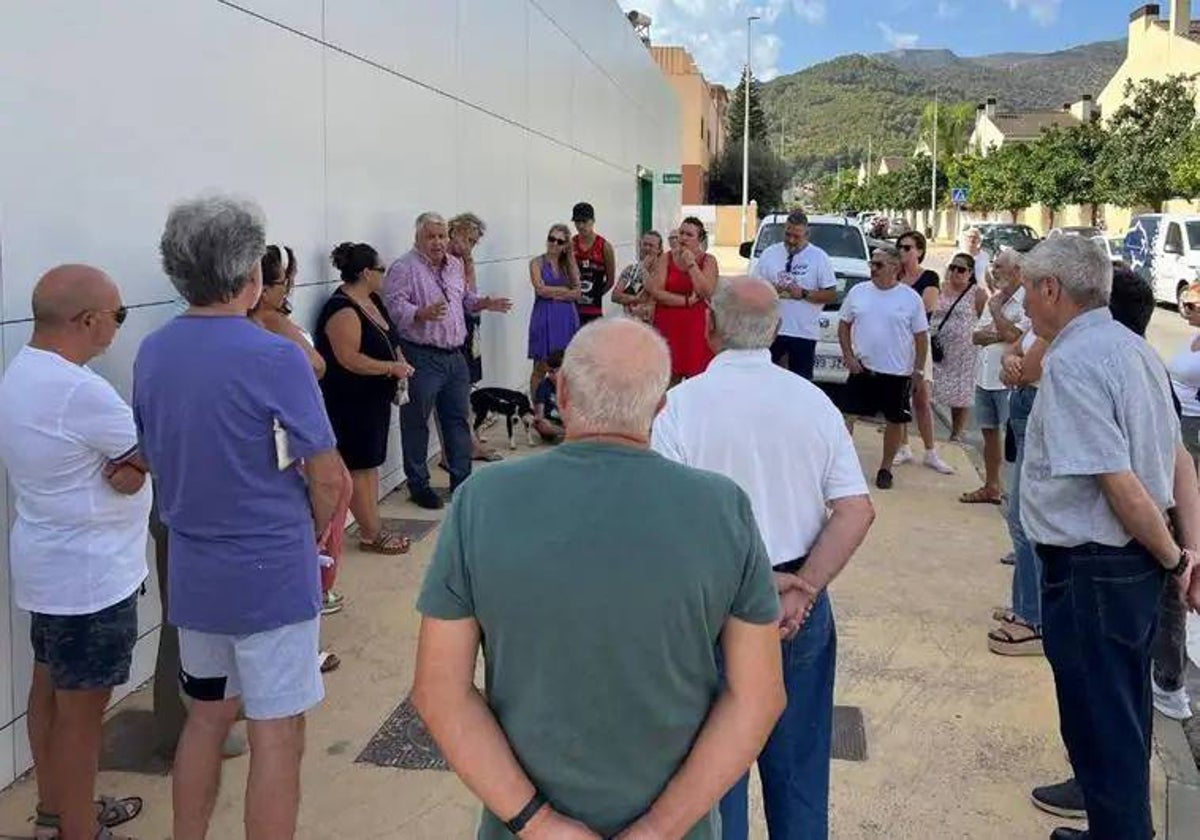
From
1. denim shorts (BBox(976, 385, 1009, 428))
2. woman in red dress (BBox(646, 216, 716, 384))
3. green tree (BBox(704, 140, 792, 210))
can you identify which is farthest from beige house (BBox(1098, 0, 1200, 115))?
denim shorts (BBox(976, 385, 1009, 428))

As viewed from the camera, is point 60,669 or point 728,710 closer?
point 728,710

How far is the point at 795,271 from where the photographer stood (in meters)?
9.45

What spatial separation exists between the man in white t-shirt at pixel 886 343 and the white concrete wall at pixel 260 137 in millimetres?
3399

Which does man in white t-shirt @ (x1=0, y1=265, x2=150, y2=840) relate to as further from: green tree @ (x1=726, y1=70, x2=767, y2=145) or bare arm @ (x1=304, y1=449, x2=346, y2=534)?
green tree @ (x1=726, y1=70, x2=767, y2=145)

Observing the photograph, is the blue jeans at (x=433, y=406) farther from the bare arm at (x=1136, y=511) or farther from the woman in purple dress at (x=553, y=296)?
the bare arm at (x=1136, y=511)

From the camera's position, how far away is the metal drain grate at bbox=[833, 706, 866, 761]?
4.29 meters

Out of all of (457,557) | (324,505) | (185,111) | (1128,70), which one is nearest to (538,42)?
(185,111)

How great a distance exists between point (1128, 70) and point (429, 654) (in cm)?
5794

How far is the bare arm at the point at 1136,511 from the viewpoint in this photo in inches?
122

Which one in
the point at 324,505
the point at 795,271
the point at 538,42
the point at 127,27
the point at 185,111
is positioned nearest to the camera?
the point at 324,505

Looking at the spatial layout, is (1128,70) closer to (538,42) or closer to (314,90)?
(538,42)

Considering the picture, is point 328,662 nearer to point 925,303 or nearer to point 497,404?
point 497,404

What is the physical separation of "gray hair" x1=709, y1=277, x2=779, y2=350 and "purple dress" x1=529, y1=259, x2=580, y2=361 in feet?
22.1

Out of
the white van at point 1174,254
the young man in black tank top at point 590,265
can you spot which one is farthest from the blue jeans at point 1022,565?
the white van at point 1174,254
